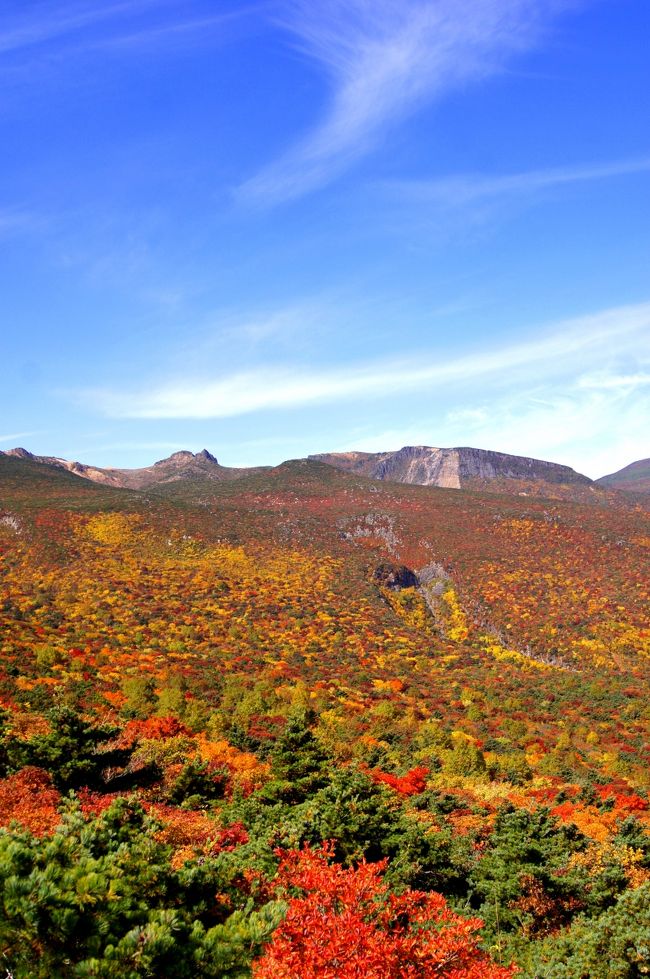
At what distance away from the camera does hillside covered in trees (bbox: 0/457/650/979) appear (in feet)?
22.2

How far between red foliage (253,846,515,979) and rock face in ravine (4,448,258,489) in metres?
151

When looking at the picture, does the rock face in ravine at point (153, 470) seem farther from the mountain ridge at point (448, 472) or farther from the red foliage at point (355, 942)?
the red foliage at point (355, 942)

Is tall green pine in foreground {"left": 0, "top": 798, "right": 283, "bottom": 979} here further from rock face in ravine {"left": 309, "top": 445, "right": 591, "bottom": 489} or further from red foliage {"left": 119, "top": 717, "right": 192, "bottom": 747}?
rock face in ravine {"left": 309, "top": 445, "right": 591, "bottom": 489}

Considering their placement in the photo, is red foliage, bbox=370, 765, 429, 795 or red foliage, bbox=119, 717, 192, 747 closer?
red foliage, bbox=370, 765, 429, 795

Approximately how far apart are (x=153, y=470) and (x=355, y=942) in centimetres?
19186

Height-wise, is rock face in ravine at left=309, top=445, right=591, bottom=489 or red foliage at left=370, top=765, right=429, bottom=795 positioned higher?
rock face in ravine at left=309, top=445, right=591, bottom=489

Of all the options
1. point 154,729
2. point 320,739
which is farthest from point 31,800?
point 154,729

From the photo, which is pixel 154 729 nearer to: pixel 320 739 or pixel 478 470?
pixel 320 739

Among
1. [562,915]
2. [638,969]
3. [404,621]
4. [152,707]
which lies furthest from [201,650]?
[638,969]

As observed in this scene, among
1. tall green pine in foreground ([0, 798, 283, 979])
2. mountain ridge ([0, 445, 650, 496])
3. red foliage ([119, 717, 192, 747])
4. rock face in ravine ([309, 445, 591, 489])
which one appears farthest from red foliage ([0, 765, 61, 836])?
rock face in ravine ([309, 445, 591, 489])

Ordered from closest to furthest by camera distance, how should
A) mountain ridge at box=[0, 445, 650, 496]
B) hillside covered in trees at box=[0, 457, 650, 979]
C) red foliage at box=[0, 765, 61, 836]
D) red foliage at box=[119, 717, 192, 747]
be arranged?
1. hillside covered in trees at box=[0, 457, 650, 979]
2. red foliage at box=[0, 765, 61, 836]
3. red foliage at box=[119, 717, 192, 747]
4. mountain ridge at box=[0, 445, 650, 496]

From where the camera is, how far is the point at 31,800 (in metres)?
13.9

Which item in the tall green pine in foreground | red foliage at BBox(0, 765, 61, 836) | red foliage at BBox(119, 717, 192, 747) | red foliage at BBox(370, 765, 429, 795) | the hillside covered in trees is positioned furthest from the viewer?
red foliage at BBox(119, 717, 192, 747)

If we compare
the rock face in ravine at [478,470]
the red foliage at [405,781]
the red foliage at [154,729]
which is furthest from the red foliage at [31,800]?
the rock face in ravine at [478,470]
